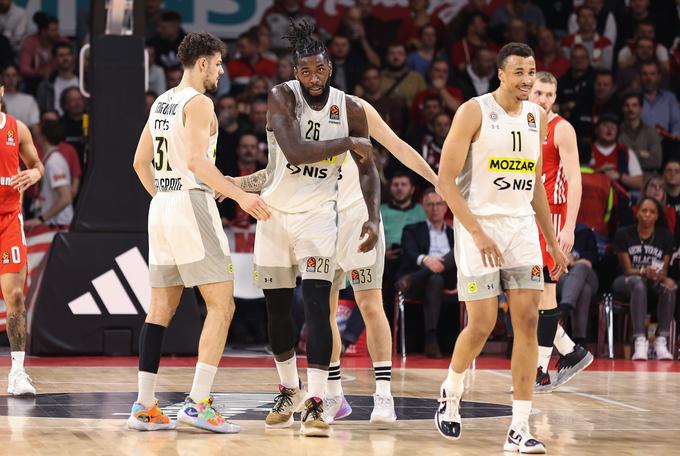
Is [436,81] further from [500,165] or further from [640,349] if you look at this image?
[500,165]

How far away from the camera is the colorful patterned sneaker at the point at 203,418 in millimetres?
6426

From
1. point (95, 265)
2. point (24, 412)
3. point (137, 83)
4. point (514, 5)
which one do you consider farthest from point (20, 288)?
point (514, 5)

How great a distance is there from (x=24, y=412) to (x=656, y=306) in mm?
7007

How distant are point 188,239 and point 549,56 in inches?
370

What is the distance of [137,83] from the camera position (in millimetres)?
11062

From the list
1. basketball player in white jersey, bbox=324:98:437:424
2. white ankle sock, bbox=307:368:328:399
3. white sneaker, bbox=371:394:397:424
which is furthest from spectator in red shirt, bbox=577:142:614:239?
white ankle sock, bbox=307:368:328:399

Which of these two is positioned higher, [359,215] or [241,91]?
[241,91]

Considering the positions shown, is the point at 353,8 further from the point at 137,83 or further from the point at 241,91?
the point at 137,83

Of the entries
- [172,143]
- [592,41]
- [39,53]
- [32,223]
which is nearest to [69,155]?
[32,223]

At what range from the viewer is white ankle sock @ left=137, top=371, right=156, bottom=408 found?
6.50 meters

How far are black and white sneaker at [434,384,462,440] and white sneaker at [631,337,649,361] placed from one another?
5663 mm

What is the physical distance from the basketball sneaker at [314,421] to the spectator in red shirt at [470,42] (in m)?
9.02

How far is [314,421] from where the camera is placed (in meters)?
6.34

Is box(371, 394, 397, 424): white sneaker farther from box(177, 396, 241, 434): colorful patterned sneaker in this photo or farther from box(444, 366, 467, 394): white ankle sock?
box(177, 396, 241, 434): colorful patterned sneaker
